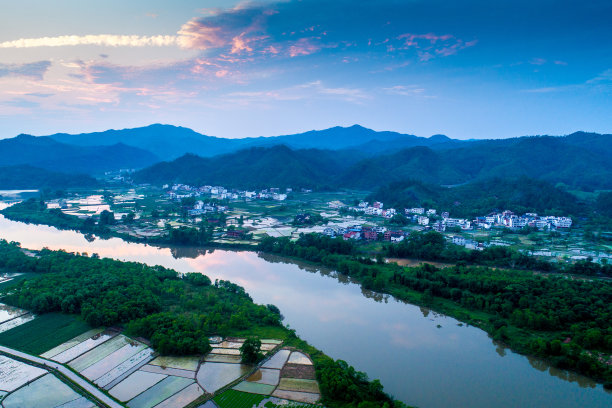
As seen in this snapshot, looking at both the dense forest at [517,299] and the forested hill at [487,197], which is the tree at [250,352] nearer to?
the dense forest at [517,299]

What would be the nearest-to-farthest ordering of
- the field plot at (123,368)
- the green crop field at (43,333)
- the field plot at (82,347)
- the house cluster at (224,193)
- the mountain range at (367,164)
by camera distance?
1. the field plot at (123,368)
2. the field plot at (82,347)
3. the green crop field at (43,333)
4. the house cluster at (224,193)
5. the mountain range at (367,164)

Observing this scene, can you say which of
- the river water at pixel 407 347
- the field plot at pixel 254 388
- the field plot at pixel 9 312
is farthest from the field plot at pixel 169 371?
the field plot at pixel 9 312

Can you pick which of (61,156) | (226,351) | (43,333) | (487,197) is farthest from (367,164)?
(61,156)

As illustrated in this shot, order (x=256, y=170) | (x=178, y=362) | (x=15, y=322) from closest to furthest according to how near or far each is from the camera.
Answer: (x=178, y=362)
(x=15, y=322)
(x=256, y=170)

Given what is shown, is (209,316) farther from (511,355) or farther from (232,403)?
(511,355)

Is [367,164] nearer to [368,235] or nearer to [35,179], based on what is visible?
[368,235]

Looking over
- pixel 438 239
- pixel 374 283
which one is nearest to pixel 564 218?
pixel 438 239
